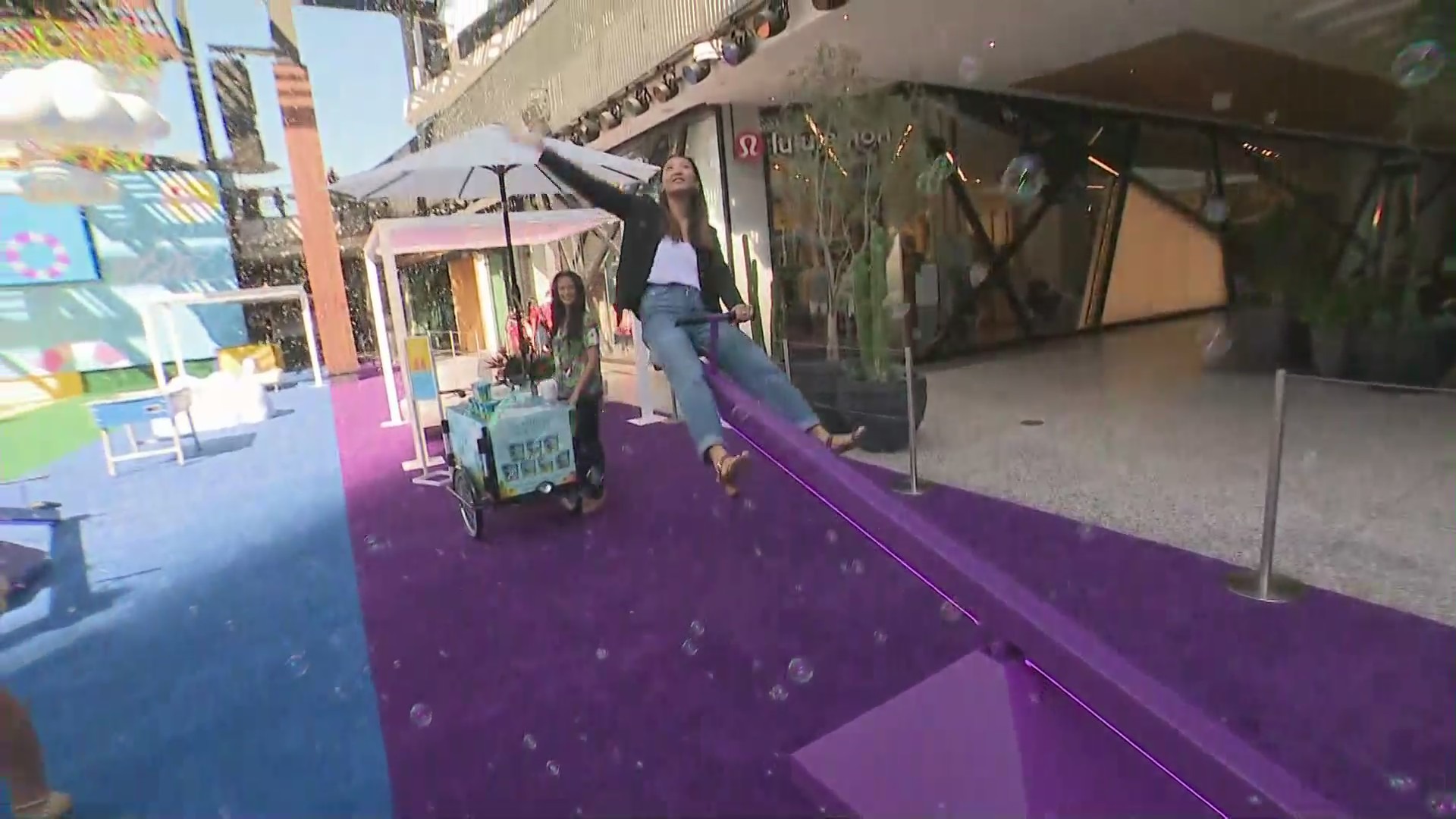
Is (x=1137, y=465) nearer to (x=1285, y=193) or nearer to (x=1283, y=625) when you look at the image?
(x=1283, y=625)

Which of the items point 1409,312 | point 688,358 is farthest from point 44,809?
point 1409,312

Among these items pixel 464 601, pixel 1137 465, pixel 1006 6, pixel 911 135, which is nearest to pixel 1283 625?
pixel 1137 465

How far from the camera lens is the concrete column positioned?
1.08 m

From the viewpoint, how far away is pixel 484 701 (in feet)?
5.86

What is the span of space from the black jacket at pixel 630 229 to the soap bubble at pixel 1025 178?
4110mm

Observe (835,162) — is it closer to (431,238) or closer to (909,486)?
(909,486)

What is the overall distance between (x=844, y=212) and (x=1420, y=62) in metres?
2.34

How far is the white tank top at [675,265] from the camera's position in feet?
5.33

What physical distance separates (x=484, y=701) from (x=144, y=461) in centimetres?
292

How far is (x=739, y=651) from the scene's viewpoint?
193 centimetres

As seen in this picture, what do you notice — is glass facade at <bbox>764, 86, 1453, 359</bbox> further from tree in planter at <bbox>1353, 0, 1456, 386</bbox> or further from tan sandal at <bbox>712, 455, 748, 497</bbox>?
tan sandal at <bbox>712, 455, 748, 497</bbox>

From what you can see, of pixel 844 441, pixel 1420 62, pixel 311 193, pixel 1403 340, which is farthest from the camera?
pixel 1403 340

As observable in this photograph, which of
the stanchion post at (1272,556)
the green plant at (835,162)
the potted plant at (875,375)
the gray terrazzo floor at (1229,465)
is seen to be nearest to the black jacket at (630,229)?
the stanchion post at (1272,556)

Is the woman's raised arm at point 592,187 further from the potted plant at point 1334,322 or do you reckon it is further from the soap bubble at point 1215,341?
the soap bubble at point 1215,341
